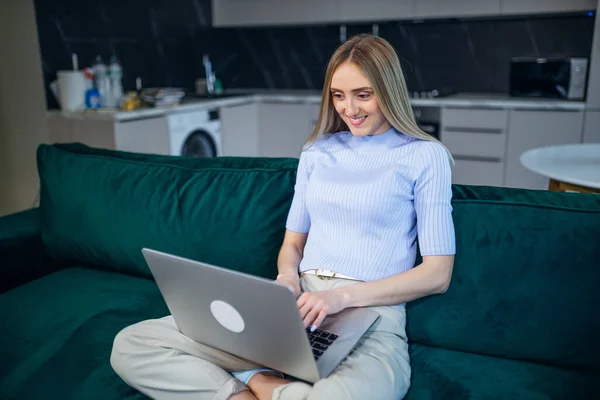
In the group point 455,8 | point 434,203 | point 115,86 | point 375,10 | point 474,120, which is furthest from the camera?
point 375,10

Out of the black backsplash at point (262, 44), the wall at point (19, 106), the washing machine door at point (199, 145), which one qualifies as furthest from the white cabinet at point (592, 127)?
the wall at point (19, 106)

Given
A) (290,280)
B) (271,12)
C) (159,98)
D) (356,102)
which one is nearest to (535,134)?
(271,12)

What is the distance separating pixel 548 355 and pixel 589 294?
171 millimetres

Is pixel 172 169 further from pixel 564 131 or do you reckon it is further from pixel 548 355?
pixel 564 131

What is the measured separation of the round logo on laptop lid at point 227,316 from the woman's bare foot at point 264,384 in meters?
0.13

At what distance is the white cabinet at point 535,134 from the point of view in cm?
365

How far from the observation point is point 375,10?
168 inches

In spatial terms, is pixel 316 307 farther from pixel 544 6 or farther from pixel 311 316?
pixel 544 6

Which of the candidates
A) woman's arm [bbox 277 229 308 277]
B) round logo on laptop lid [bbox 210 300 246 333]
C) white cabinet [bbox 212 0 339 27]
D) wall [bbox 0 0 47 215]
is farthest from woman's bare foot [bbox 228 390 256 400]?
white cabinet [bbox 212 0 339 27]

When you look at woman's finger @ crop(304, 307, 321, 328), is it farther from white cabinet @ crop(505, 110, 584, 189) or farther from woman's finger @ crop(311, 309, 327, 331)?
white cabinet @ crop(505, 110, 584, 189)

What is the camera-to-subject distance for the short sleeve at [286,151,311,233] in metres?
1.50

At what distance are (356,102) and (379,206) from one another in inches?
10.0

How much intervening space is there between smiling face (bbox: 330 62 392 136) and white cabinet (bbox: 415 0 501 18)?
2.96m

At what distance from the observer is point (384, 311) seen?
130 cm
